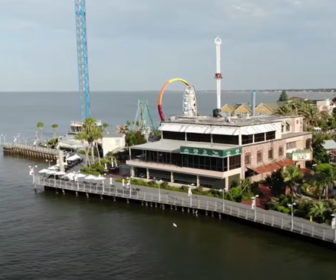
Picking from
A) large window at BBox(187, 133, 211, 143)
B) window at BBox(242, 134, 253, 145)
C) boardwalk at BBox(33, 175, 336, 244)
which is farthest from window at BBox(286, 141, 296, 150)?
boardwalk at BBox(33, 175, 336, 244)

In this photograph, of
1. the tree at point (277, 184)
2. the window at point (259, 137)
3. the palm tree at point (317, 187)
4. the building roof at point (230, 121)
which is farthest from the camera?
the window at point (259, 137)

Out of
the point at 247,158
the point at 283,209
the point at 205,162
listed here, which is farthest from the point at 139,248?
the point at 247,158

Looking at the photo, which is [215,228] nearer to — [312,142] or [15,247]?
[15,247]

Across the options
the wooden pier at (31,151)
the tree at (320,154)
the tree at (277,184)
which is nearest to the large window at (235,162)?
the tree at (277,184)

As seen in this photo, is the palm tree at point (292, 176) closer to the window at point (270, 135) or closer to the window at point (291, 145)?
the window at point (270, 135)

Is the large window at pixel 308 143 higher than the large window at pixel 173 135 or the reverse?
the reverse

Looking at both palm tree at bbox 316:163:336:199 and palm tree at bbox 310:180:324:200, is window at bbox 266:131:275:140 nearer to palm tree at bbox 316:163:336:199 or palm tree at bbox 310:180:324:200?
palm tree at bbox 310:180:324:200

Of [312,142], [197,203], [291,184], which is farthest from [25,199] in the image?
[312,142]
